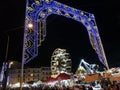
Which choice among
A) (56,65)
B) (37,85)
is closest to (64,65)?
(56,65)

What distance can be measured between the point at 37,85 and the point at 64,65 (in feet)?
35.6

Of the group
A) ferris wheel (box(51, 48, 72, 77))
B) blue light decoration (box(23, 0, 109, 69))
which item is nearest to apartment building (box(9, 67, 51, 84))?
ferris wheel (box(51, 48, 72, 77))

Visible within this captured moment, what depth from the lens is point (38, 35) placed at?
14.7 m

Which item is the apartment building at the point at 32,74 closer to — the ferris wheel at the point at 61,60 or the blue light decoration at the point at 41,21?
the ferris wheel at the point at 61,60

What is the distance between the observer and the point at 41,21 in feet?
50.8

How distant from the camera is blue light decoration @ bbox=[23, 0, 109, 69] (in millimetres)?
13555

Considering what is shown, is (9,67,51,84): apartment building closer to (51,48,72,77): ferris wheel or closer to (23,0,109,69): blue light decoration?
(51,48,72,77): ferris wheel

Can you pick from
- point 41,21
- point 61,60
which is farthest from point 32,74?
point 41,21

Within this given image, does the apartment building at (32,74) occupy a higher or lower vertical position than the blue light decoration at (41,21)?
higher

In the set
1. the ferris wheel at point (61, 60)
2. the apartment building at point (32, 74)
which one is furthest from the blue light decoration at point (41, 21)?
the apartment building at point (32, 74)

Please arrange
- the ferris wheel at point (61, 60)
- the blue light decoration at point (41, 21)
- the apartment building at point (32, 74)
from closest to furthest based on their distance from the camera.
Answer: the blue light decoration at point (41, 21), the ferris wheel at point (61, 60), the apartment building at point (32, 74)

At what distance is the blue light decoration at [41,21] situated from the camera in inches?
534

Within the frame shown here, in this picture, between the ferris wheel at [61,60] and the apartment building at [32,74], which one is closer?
the ferris wheel at [61,60]

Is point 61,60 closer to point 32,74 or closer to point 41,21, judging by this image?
point 41,21
